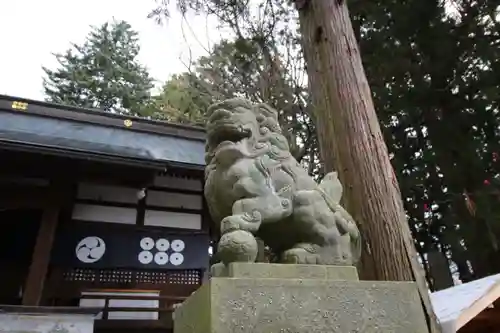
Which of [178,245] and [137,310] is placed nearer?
[137,310]

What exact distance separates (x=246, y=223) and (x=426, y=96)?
16.8 feet

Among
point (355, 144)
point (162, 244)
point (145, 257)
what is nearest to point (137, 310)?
point (145, 257)

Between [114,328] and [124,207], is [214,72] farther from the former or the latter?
[114,328]

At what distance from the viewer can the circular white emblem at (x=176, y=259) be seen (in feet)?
18.2

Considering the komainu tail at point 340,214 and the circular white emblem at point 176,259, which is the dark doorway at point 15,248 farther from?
the komainu tail at point 340,214

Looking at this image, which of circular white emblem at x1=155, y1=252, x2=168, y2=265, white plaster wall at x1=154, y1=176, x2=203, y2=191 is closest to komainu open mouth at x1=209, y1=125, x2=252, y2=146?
circular white emblem at x1=155, y1=252, x2=168, y2=265

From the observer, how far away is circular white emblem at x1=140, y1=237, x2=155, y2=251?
5.50 metres

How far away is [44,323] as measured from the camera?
3979 millimetres

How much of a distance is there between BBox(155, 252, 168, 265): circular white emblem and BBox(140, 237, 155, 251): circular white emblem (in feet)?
0.43

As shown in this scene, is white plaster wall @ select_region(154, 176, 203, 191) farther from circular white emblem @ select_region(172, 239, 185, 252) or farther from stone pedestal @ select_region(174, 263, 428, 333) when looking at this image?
stone pedestal @ select_region(174, 263, 428, 333)

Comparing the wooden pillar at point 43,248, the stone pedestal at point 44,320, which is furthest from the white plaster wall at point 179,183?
the stone pedestal at point 44,320

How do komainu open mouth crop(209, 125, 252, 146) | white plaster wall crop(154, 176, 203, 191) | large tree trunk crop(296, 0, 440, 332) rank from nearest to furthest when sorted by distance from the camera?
komainu open mouth crop(209, 125, 252, 146)
large tree trunk crop(296, 0, 440, 332)
white plaster wall crop(154, 176, 203, 191)

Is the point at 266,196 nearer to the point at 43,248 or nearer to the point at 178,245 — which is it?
the point at 43,248

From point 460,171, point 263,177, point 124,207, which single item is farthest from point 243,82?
point 263,177
